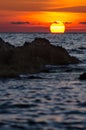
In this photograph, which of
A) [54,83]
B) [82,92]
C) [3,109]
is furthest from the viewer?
[54,83]

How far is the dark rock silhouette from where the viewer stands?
145 feet

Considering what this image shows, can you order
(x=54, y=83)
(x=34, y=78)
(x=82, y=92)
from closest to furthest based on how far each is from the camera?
(x=82, y=92)
(x=54, y=83)
(x=34, y=78)

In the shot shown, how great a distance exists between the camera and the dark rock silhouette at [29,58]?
44.3 m

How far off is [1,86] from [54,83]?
5.12 meters

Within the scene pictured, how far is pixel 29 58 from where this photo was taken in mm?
49625

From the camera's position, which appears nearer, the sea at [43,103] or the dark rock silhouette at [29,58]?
the sea at [43,103]

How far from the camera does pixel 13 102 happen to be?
27812 mm

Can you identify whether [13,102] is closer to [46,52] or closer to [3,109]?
[3,109]

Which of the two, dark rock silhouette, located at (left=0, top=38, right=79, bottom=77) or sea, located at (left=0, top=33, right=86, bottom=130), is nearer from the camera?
sea, located at (left=0, top=33, right=86, bottom=130)

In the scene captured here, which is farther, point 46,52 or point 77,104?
point 46,52

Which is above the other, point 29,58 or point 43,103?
point 29,58

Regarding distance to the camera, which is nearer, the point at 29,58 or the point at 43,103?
A: the point at 43,103

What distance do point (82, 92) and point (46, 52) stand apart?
26476 mm

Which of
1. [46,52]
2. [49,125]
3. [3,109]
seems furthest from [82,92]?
[46,52]
